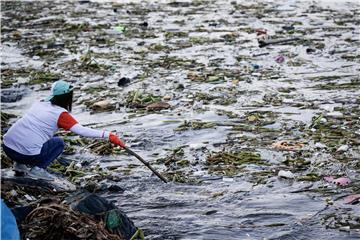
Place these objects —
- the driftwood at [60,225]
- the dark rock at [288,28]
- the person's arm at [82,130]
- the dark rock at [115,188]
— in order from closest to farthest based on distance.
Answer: the driftwood at [60,225] → the person's arm at [82,130] → the dark rock at [115,188] → the dark rock at [288,28]

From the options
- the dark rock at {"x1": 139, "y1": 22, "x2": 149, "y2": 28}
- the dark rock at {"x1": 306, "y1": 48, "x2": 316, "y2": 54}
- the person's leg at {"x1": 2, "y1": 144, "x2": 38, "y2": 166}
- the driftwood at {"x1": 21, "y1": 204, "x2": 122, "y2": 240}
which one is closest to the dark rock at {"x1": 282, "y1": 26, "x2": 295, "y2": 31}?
the dark rock at {"x1": 306, "y1": 48, "x2": 316, "y2": 54}

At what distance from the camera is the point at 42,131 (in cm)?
600

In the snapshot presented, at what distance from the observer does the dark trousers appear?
6.06m

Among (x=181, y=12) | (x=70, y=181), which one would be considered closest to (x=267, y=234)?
(x=70, y=181)

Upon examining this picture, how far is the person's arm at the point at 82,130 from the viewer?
18.9 ft

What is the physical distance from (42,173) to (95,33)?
36.2ft

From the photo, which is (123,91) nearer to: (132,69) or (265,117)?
(132,69)

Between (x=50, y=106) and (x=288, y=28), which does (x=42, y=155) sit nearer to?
(x=50, y=106)

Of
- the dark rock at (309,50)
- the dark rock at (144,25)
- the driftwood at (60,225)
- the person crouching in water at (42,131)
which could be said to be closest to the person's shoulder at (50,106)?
the person crouching in water at (42,131)

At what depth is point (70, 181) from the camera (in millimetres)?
6395

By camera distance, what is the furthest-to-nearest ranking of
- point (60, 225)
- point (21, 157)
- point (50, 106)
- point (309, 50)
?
point (309, 50) < point (21, 157) < point (50, 106) < point (60, 225)

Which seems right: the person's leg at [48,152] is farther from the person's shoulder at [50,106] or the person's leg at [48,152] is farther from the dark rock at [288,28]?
the dark rock at [288,28]

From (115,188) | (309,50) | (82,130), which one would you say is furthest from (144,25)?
(82,130)

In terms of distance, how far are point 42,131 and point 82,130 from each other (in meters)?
0.47
